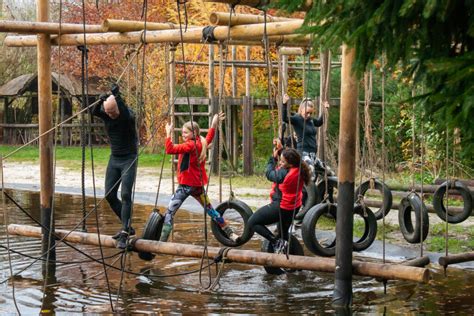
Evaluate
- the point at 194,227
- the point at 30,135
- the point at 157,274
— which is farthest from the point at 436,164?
the point at 30,135

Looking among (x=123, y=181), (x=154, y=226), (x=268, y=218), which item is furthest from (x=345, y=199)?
(x=123, y=181)

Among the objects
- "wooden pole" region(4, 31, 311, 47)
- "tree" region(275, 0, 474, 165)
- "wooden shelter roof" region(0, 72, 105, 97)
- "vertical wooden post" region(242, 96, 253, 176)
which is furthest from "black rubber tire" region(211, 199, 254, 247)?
"wooden shelter roof" region(0, 72, 105, 97)

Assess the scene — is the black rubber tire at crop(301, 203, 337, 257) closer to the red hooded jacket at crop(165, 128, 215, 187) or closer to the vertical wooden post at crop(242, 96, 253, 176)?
the red hooded jacket at crop(165, 128, 215, 187)

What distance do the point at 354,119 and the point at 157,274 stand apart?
→ 133 inches

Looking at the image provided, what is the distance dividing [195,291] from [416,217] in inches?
104

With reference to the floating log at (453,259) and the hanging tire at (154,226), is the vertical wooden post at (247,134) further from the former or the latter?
the floating log at (453,259)

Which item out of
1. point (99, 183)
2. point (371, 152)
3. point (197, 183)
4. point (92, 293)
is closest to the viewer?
point (92, 293)

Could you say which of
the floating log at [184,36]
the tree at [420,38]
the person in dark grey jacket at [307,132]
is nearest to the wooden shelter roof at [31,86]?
the person in dark grey jacket at [307,132]

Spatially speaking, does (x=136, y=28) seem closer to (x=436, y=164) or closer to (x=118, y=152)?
(x=118, y=152)

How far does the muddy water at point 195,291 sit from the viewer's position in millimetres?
8648

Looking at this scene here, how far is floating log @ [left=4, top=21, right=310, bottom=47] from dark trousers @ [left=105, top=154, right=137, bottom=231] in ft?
4.40

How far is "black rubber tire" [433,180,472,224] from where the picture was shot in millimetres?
10906

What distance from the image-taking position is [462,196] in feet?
36.4

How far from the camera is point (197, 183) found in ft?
36.4
